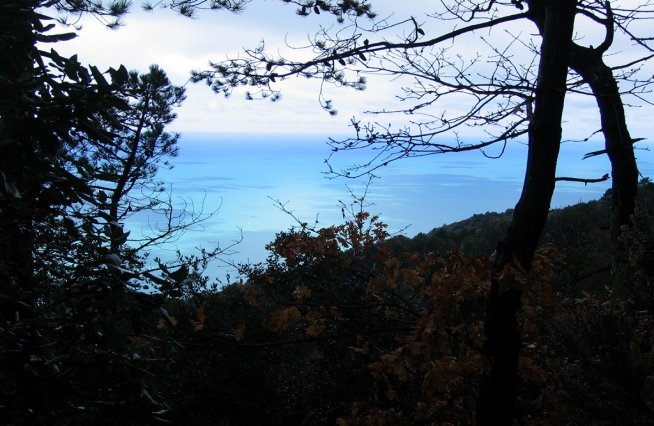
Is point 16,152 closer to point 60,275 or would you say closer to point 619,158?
point 60,275

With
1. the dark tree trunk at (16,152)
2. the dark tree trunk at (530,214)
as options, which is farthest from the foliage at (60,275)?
the dark tree trunk at (530,214)

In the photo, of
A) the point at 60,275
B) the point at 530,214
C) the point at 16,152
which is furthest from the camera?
the point at 530,214

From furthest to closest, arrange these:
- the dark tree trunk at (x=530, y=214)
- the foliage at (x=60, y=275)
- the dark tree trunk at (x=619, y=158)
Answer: the dark tree trunk at (x=619, y=158) → the dark tree trunk at (x=530, y=214) → the foliage at (x=60, y=275)

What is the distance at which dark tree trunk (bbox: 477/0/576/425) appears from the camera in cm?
262

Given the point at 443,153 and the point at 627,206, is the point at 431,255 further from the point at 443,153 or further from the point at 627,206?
the point at 627,206

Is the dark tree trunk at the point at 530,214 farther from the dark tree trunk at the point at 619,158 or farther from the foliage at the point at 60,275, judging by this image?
the foliage at the point at 60,275

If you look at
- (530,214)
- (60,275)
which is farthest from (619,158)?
(60,275)

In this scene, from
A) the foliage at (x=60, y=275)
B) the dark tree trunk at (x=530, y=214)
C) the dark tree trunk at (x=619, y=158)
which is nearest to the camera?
the foliage at (x=60, y=275)

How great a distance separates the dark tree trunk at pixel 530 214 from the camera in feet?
8.61

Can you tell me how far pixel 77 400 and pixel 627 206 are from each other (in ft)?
12.6

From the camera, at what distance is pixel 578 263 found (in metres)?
5.70

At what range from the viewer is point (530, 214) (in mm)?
2680

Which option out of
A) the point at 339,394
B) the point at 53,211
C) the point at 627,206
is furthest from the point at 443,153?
Result: the point at 339,394

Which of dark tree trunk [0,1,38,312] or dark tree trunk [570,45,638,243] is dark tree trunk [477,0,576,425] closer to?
dark tree trunk [570,45,638,243]
